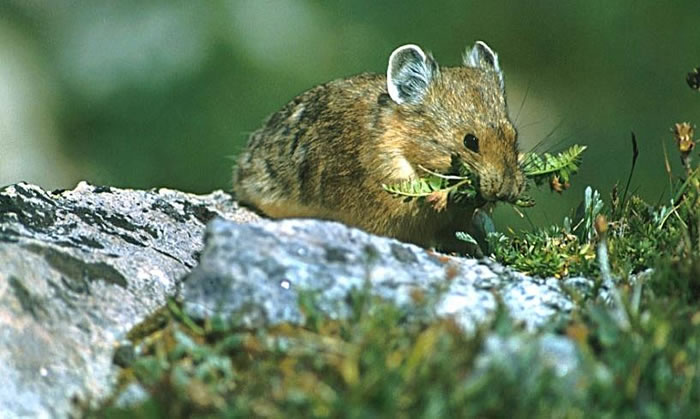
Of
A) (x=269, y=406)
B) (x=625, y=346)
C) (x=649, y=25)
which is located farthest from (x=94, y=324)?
(x=649, y=25)

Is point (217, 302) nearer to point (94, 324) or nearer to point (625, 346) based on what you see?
point (94, 324)

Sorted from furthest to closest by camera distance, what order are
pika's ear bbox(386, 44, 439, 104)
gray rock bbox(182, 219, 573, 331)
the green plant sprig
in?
pika's ear bbox(386, 44, 439, 104) < the green plant sprig < gray rock bbox(182, 219, 573, 331)

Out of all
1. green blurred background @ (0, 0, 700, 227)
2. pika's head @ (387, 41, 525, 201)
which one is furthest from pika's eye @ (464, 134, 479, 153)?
green blurred background @ (0, 0, 700, 227)

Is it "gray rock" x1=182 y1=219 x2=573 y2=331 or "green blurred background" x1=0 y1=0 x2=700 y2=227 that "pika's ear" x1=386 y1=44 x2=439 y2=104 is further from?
"green blurred background" x1=0 y1=0 x2=700 y2=227

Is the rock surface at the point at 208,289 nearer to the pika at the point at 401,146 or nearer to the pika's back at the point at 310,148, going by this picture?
the pika at the point at 401,146

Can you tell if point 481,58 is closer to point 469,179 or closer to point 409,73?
point 409,73

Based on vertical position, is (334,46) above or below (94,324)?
above
